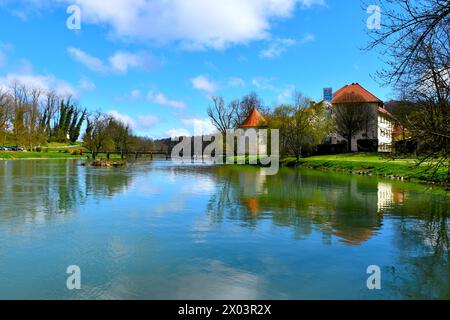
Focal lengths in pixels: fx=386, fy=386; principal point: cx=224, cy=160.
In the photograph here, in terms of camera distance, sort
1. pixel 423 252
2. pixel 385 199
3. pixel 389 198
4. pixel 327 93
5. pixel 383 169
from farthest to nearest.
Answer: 1. pixel 327 93
2. pixel 383 169
3. pixel 389 198
4. pixel 385 199
5. pixel 423 252

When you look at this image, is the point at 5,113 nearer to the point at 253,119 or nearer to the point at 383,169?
the point at 253,119

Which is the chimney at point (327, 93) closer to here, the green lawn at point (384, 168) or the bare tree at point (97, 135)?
the green lawn at point (384, 168)

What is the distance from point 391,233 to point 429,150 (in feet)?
7.25

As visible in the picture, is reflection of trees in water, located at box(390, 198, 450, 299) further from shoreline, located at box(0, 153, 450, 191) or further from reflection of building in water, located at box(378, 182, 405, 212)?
shoreline, located at box(0, 153, 450, 191)

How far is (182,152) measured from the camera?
97312 mm

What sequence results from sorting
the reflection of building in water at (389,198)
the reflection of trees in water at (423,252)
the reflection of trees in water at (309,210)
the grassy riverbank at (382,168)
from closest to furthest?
the reflection of trees in water at (423,252)
the reflection of trees in water at (309,210)
the reflection of building in water at (389,198)
the grassy riverbank at (382,168)

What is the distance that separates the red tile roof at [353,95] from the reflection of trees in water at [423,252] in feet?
155

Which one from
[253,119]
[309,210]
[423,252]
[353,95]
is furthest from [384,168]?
[253,119]

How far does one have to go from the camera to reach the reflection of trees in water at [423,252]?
19.5 ft

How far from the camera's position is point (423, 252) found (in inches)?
311

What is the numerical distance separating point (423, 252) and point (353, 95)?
54.7 m

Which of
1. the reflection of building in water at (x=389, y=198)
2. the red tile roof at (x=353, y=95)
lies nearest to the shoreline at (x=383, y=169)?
the reflection of building in water at (x=389, y=198)
